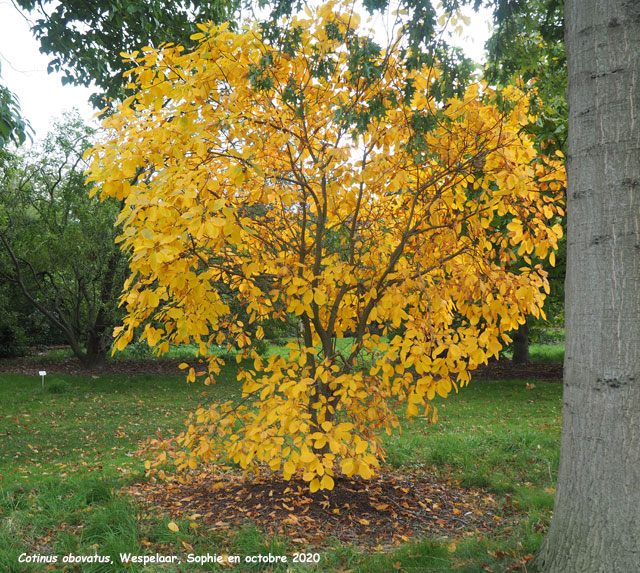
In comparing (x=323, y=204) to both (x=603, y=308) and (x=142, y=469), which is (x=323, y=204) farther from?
(x=142, y=469)

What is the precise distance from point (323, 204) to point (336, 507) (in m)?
2.14

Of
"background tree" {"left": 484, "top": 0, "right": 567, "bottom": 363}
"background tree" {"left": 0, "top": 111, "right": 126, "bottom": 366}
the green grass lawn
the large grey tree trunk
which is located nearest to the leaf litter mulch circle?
the green grass lawn

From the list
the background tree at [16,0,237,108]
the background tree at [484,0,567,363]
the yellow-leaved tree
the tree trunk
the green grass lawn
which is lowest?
the green grass lawn

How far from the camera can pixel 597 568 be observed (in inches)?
88.8

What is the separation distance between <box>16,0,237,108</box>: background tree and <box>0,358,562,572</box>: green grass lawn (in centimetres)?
407

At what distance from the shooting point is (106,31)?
6301 mm

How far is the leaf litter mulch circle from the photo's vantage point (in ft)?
11.4

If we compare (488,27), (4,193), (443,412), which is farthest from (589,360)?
(4,193)

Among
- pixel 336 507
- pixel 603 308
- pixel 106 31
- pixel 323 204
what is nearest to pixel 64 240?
pixel 106 31

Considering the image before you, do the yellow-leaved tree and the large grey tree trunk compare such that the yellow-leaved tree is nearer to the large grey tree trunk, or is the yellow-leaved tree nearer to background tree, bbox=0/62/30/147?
the large grey tree trunk

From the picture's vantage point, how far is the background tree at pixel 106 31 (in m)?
5.85

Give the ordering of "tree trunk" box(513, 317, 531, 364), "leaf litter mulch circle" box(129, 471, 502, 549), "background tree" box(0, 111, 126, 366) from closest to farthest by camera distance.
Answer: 1. "leaf litter mulch circle" box(129, 471, 502, 549)
2. "background tree" box(0, 111, 126, 366)
3. "tree trunk" box(513, 317, 531, 364)

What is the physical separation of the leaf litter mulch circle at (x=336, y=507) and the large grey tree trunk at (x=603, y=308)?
1250 millimetres

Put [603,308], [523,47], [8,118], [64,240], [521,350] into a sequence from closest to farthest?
[603,308] < [523,47] < [8,118] < [64,240] < [521,350]
